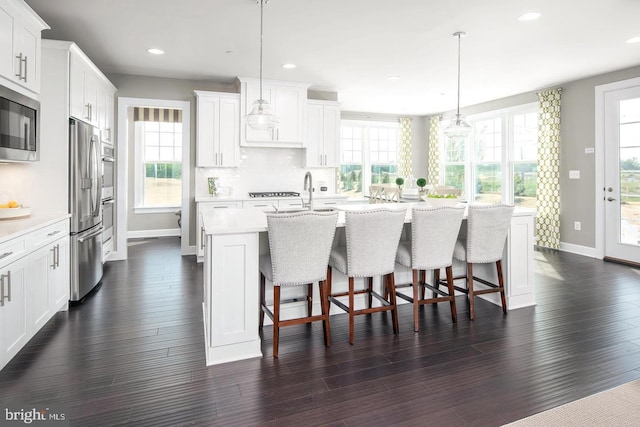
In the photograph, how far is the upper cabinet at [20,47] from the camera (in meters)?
2.63

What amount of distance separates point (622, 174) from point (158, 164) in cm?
786

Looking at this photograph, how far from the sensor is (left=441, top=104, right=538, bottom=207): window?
675 centimetres

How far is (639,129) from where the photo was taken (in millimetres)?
5027

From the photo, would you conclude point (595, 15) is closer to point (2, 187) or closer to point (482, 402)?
point (482, 402)

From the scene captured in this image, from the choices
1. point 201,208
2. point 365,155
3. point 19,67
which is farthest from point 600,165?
point 19,67

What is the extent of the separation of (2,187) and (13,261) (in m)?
1.28

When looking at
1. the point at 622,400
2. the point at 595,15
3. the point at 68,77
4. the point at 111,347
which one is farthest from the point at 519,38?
the point at 111,347

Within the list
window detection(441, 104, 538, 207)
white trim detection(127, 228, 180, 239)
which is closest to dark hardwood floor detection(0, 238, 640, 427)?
window detection(441, 104, 538, 207)

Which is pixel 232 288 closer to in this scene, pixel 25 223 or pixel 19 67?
pixel 25 223

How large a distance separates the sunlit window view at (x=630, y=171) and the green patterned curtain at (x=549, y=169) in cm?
90

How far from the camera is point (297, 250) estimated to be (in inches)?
100

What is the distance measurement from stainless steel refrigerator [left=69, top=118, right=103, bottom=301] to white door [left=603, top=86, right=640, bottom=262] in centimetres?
655

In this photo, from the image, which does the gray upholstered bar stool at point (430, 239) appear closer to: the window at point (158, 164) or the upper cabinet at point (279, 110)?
the upper cabinet at point (279, 110)

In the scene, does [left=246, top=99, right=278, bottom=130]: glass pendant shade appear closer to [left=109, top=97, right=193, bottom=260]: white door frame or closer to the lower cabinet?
the lower cabinet
